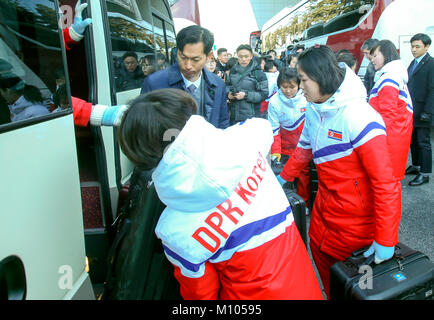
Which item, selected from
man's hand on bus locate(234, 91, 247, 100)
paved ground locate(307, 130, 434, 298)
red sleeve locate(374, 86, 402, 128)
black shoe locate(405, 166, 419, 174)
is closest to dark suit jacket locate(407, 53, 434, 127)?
black shoe locate(405, 166, 419, 174)

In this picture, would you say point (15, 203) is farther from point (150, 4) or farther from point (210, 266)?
point (150, 4)

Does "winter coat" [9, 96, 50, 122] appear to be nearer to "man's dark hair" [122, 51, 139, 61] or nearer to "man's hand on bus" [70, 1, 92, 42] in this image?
"man's hand on bus" [70, 1, 92, 42]

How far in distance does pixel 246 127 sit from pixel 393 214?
82 cm

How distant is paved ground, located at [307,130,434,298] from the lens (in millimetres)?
2973

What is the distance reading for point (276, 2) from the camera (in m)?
34.8

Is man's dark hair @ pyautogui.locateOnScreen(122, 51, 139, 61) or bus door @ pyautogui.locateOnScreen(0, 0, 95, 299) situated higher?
man's dark hair @ pyautogui.locateOnScreen(122, 51, 139, 61)

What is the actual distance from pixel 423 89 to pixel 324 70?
148 inches

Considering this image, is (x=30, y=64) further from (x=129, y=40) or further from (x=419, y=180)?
(x=419, y=180)

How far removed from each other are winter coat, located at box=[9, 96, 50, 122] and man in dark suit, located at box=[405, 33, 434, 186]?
442 centimetres

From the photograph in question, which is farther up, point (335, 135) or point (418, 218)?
point (335, 135)

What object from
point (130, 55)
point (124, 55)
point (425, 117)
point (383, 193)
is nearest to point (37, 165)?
point (383, 193)

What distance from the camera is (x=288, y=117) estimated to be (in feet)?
11.4

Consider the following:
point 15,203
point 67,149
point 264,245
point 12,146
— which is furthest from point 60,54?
point 264,245

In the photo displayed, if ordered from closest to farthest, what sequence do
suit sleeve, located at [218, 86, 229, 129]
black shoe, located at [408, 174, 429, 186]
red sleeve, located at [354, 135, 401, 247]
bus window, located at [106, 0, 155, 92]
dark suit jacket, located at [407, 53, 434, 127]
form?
red sleeve, located at [354, 135, 401, 247] < bus window, located at [106, 0, 155, 92] < suit sleeve, located at [218, 86, 229, 129] < black shoe, located at [408, 174, 429, 186] < dark suit jacket, located at [407, 53, 434, 127]
